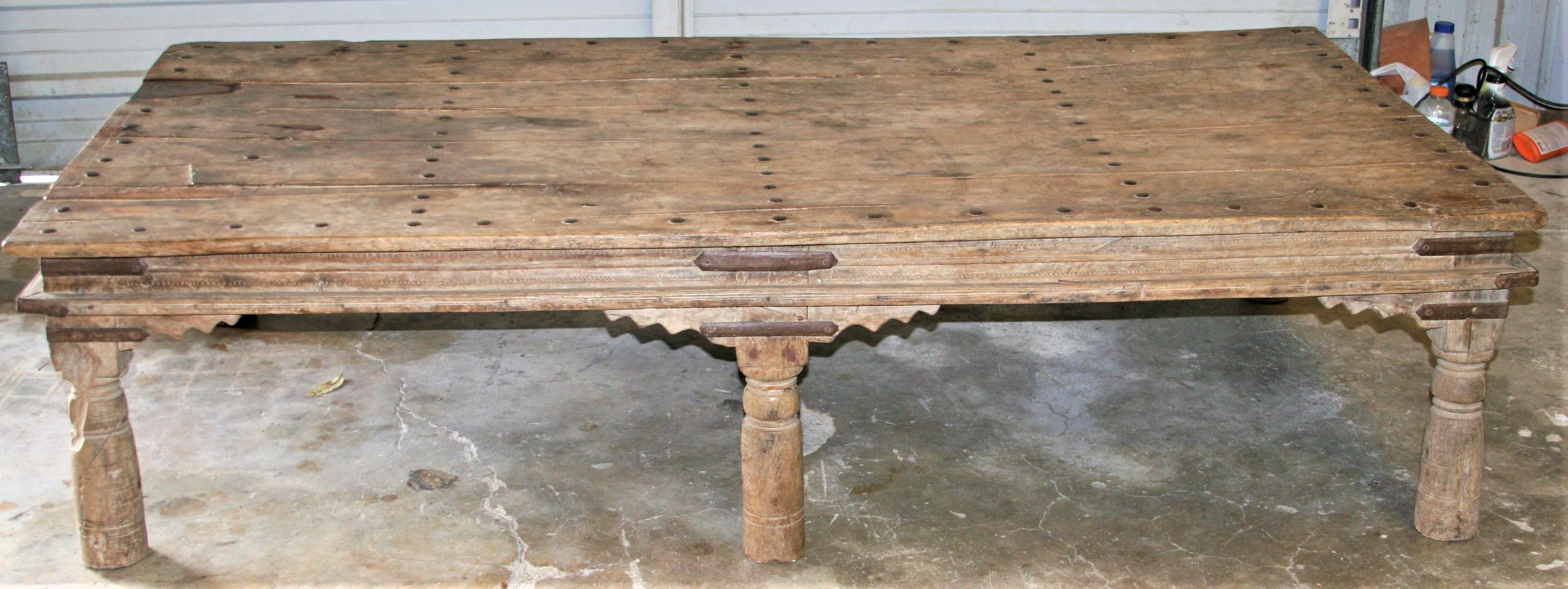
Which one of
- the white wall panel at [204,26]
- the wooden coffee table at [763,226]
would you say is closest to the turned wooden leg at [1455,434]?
the wooden coffee table at [763,226]

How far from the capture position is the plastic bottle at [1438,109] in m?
5.77

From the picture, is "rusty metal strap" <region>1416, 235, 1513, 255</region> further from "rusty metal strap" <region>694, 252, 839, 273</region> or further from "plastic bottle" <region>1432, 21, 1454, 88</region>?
"plastic bottle" <region>1432, 21, 1454, 88</region>

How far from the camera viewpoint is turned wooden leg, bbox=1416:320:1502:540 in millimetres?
2961

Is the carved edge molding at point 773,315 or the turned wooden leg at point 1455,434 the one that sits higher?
the carved edge molding at point 773,315

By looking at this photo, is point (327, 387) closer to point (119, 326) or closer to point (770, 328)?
point (119, 326)

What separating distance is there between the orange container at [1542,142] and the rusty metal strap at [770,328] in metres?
4.50

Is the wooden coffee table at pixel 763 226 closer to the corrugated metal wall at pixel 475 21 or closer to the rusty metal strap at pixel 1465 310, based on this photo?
the rusty metal strap at pixel 1465 310

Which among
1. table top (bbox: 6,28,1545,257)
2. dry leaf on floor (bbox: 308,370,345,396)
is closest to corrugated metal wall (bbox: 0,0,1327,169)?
table top (bbox: 6,28,1545,257)

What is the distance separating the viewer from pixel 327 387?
397cm

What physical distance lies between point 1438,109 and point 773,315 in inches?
163

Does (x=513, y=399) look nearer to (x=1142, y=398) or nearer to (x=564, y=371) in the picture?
(x=564, y=371)

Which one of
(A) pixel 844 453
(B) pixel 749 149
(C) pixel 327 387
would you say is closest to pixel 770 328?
(B) pixel 749 149

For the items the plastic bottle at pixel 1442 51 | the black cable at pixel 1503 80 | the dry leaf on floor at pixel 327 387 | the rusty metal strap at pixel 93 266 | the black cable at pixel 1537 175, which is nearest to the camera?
the rusty metal strap at pixel 93 266

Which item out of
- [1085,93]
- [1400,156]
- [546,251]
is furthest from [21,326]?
[1400,156]
